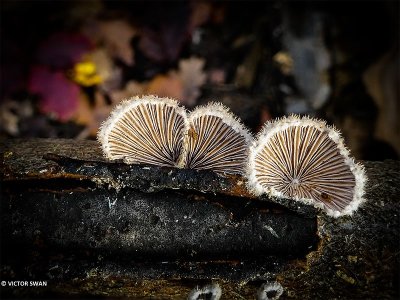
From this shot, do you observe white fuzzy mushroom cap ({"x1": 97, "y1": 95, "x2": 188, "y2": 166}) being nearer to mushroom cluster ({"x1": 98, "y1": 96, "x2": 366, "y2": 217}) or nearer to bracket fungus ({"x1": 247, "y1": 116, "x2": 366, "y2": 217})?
mushroom cluster ({"x1": 98, "y1": 96, "x2": 366, "y2": 217})

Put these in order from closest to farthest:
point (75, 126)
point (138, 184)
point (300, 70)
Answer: point (138, 184) → point (75, 126) → point (300, 70)

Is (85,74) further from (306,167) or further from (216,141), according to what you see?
(306,167)

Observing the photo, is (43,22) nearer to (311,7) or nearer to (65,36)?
(65,36)

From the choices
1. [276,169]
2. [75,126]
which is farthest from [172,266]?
[75,126]

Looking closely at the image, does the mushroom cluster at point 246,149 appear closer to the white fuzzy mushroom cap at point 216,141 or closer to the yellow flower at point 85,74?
the white fuzzy mushroom cap at point 216,141

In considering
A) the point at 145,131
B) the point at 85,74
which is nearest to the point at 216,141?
the point at 145,131
